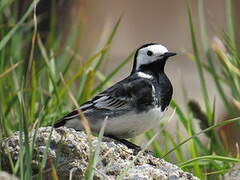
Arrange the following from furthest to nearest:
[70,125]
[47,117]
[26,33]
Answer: [26,33] → [47,117] → [70,125]

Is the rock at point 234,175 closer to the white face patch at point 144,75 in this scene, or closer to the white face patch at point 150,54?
the white face patch at point 144,75

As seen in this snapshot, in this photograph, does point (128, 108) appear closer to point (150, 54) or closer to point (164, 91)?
point (164, 91)

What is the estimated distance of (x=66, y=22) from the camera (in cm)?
601

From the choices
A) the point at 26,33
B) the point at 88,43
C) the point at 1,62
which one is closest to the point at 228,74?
Result: the point at 1,62

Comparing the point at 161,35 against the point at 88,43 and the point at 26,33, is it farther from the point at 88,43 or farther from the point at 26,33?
the point at 26,33

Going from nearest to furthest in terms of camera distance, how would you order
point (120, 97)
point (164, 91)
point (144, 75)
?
1. point (120, 97)
2. point (164, 91)
3. point (144, 75)

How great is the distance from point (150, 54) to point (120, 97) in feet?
1.43

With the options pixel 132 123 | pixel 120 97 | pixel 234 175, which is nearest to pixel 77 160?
pixel 234 175

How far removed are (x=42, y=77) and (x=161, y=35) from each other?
4.18 m

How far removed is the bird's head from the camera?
4.05m

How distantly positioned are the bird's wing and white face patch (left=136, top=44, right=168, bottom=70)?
0.30 meters

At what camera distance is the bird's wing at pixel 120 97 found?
12.1 ft

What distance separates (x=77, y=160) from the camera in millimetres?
2807

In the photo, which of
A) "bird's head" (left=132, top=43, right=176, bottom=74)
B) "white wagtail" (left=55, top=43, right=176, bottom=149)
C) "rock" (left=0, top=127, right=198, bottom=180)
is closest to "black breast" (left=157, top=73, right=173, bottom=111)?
"white wagtail" (left=55, top=43, right=176, bottom=149)
